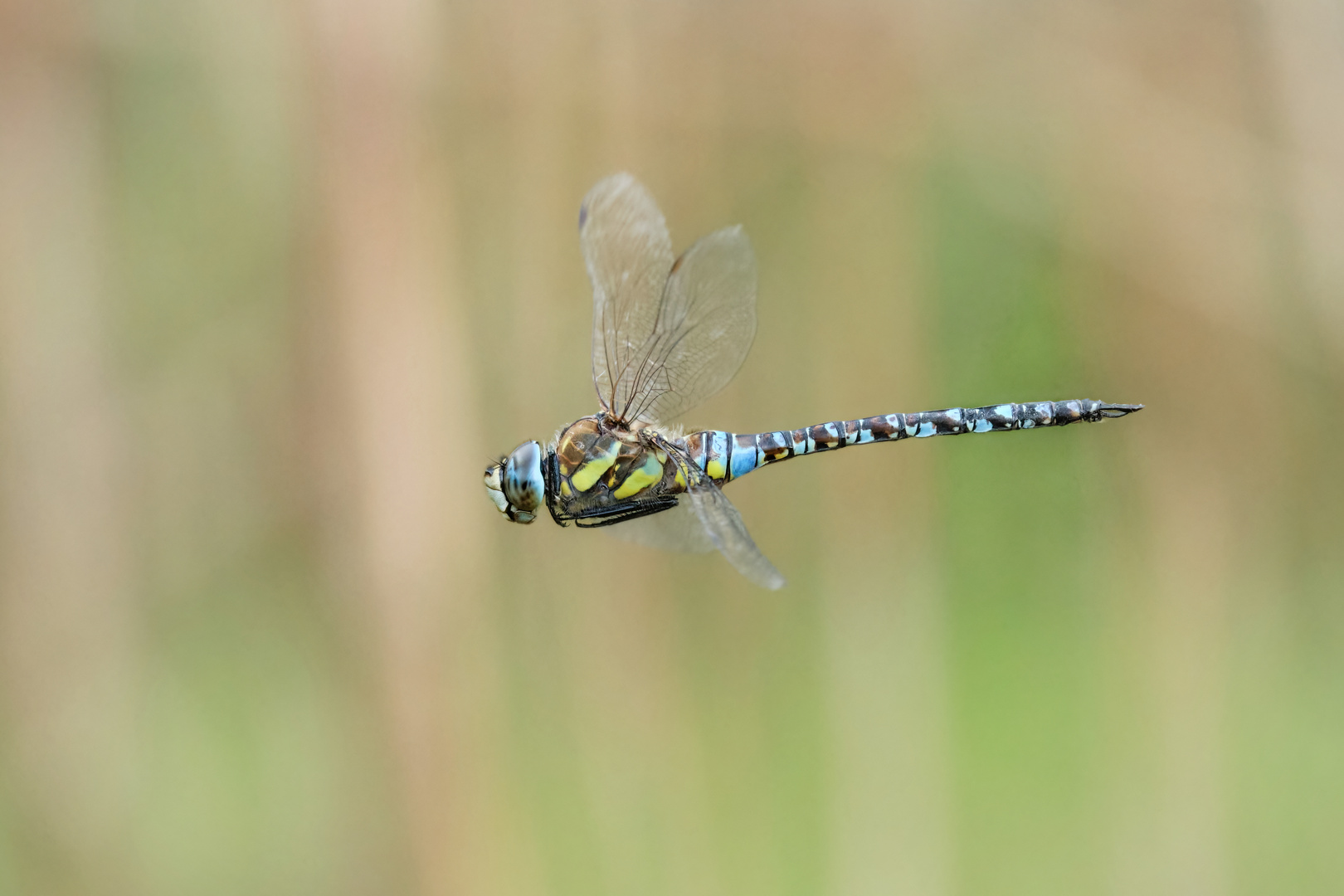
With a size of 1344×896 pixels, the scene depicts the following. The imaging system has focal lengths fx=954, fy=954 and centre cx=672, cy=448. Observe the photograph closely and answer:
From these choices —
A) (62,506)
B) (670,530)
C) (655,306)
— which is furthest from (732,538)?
(62,506)

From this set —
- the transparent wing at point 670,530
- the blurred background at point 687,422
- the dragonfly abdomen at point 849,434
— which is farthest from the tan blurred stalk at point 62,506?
the dragonfly abdomen at point 849,434

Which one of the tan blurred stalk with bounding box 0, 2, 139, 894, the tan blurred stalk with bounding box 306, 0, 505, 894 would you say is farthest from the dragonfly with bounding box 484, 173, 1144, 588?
the tan blurred stalk with bounding box 0, 2, 139, 894

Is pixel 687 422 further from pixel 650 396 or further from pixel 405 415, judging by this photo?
pixel 405 415

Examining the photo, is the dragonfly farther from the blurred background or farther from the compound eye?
the blurred background

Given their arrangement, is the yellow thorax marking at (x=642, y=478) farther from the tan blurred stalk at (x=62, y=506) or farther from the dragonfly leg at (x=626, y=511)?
the tan blurred stalk at (x=62, y=506)

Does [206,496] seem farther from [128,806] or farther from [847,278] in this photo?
[847,278]

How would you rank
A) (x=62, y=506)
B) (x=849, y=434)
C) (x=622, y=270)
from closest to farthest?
(x=622, y=270) < (x=849, y=434) < (x=62, y=506)
